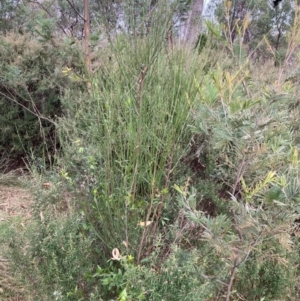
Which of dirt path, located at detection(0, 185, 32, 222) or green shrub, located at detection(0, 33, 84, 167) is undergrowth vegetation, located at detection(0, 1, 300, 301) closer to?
dirt path, located at detection(0, 185, 32, 222)

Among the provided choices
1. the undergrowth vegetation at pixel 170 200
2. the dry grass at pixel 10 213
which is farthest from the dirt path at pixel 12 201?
the undergrowth vegetation at pixel 170 200

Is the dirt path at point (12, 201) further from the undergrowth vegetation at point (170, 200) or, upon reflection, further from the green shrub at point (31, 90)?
the undergrowth vegetation at point (170, 200)

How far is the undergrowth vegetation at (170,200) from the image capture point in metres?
1.30

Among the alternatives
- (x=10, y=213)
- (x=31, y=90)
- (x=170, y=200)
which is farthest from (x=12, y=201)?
(x=170, y=200)

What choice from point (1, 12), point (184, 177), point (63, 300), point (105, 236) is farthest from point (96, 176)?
point (1, 12)

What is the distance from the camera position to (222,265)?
1582mm

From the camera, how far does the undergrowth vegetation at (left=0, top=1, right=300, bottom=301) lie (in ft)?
4.28

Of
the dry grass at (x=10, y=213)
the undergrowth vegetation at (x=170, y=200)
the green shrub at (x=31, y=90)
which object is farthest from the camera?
the green shrub at (x=31, y=90)

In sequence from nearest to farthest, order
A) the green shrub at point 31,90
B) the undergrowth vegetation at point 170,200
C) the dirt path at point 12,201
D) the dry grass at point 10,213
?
the undergrowth vegetation at point 170,200 < the dry grass at point 10,213 < the dirt path at point 12,201 < the green shrub at point 31,90

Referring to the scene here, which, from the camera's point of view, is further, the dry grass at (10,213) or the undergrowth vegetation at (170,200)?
the dry grass at (10,213)

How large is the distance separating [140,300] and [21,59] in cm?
320

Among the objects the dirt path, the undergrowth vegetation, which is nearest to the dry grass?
the dirt path

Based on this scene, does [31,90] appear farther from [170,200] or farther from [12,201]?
[170,200]

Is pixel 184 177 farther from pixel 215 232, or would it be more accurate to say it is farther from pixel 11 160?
pixel 11 160
